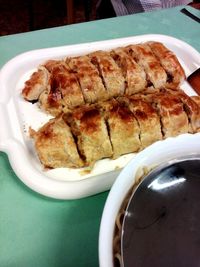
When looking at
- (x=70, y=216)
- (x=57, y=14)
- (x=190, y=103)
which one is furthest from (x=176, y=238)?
(x=57, y=14)

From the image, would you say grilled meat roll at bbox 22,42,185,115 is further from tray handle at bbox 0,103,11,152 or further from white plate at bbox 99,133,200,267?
white plate at bbox 99,133,200,267

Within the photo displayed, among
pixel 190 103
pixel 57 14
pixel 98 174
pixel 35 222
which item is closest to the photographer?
pixel 35 222

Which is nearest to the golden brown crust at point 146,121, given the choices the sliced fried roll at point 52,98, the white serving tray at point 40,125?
the white serving tray at point 40,125

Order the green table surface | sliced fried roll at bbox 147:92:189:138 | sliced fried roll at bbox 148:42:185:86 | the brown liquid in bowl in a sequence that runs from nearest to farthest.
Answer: the brown liquid in bowl
the green table surface
sliced fried roll at bbox 147:92:189:138
sliced fried roll at bbox 148:42:185:86

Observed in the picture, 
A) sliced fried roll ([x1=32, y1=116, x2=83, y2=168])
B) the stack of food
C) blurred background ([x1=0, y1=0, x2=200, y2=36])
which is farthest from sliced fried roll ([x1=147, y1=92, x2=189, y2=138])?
blurred background ([x1=0, y1=0, x2=200, y2=36])

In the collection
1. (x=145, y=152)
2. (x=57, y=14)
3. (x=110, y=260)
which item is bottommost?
(x=57, y=14)

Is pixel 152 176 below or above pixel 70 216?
above

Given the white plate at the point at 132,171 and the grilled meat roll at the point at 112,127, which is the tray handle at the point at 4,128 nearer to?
the grilled meat roll at the point at 112,127

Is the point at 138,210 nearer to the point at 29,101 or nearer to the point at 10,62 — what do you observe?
the point at 29,101
